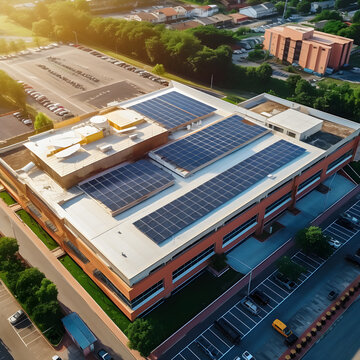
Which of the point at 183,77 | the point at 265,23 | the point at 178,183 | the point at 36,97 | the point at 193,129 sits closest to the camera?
the point at 178,183

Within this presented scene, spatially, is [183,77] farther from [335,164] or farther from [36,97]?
[335,164]

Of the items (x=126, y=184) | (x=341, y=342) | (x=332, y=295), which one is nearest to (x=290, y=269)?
(x=332, y=295)

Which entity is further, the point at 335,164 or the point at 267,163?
the point at 335,164

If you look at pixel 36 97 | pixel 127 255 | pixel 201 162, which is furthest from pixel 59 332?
pixel 36 97

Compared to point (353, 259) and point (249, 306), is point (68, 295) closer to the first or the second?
point (249, 306)

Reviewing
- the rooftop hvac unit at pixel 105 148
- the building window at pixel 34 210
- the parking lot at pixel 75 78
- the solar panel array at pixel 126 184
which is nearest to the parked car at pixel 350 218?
the solar panel array at pixel 126 184

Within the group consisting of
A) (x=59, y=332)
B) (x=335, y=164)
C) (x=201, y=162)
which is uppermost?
(x=201, y=162)

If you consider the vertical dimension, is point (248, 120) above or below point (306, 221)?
above

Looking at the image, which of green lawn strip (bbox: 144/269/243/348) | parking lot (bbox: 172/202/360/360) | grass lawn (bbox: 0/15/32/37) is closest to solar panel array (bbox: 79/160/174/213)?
green lawn strip (bbox: 144/269/243/348)
